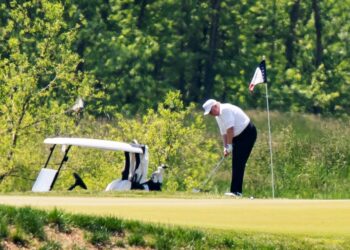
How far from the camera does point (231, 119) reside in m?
26.8

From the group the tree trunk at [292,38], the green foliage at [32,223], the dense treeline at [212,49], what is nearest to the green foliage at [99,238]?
the green foliage at [32,223]

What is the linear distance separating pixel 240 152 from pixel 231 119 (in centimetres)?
71

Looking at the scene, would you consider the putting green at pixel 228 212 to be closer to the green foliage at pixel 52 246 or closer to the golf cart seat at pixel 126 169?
the green foliage at pixel 52 246

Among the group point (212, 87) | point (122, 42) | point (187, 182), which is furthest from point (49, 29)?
point (212, 87)

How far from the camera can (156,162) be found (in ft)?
119

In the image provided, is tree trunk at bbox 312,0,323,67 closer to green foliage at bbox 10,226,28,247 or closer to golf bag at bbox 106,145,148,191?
golf bag at bbox 106,145,148,191

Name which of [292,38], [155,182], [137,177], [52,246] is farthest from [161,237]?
[292,38]

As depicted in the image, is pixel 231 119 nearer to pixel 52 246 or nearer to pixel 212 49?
pixel 52 246

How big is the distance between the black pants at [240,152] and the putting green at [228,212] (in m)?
2.83

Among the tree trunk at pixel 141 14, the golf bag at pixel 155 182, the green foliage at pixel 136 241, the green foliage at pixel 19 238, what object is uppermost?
the tree trunk at pixel 141 14

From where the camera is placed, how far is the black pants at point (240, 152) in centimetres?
2706

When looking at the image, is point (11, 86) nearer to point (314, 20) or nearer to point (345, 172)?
point (345, 172)

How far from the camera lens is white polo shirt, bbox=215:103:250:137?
26797mm

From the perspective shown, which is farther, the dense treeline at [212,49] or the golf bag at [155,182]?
the dense treeline at [212,49]
